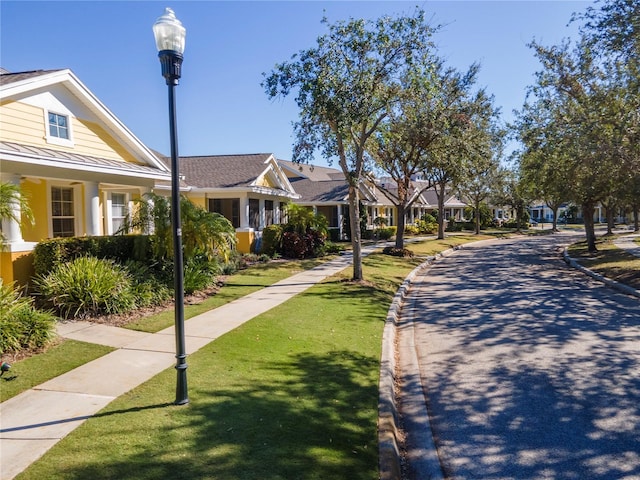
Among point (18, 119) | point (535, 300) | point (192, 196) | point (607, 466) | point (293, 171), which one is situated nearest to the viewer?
point (607, 466)

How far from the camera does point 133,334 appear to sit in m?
7.88

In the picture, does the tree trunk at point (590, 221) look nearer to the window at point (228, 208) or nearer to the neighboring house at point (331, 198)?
the neighboring house at point (331, 198)

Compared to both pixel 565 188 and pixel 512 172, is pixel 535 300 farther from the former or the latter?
pixel 512 172

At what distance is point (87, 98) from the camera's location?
40.3 feet

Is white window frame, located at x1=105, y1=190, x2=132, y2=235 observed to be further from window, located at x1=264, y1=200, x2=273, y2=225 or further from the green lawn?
the green lawn

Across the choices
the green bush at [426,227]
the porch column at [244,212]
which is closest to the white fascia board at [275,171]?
the porch column at [244,212]

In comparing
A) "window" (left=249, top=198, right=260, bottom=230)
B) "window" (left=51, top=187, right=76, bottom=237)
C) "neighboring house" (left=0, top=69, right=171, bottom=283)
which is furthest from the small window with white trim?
"window" (left=249, top=198, right=260, bottom=230)

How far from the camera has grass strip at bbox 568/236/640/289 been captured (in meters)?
14.6

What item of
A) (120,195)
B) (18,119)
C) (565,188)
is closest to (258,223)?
(120,195)

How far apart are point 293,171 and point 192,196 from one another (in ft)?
64.7

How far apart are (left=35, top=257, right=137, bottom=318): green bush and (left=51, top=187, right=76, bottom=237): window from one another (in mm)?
5174

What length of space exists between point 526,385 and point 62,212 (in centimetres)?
1359

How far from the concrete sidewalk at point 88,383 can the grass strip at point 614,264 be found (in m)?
11.5

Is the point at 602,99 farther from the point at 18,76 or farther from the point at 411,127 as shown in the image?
the point at 18,76
